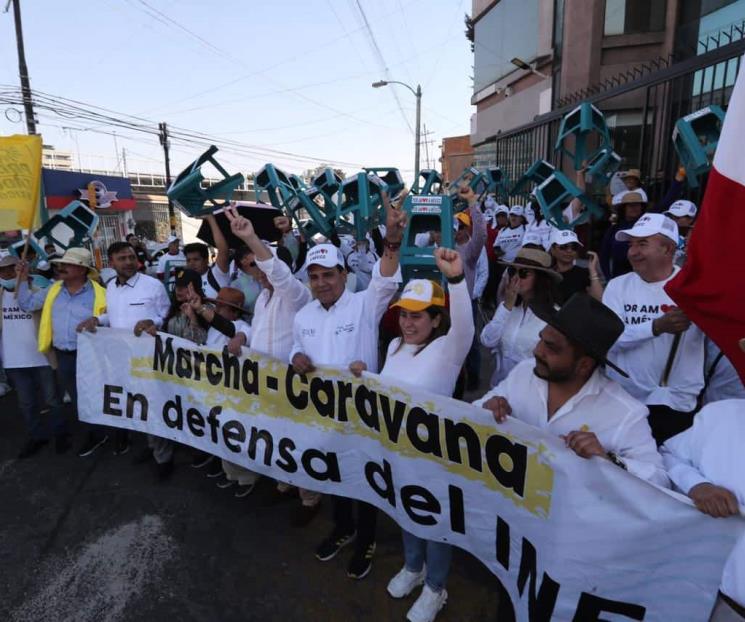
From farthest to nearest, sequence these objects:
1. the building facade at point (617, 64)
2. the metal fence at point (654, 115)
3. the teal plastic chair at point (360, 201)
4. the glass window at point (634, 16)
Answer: the glass window at point (634, 16) → the building facade at point (617, 64) → the metal fence at point (654, 115) → the teal plastic chair at point (360, 201)

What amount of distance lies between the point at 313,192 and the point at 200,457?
11.0 ft

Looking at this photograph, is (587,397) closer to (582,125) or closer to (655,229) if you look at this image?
(655,229)

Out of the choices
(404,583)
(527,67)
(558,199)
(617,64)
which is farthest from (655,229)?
(527,67)

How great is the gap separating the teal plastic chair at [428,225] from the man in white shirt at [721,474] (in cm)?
210

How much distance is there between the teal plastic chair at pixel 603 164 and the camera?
615 centimetres

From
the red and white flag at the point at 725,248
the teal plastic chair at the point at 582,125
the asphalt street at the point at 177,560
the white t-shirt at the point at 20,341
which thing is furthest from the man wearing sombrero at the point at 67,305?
the teal plastic chair at the point at 582,125

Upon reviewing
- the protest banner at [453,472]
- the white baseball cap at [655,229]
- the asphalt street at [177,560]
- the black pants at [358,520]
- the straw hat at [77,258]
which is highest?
the white baseball cap at [655,229]

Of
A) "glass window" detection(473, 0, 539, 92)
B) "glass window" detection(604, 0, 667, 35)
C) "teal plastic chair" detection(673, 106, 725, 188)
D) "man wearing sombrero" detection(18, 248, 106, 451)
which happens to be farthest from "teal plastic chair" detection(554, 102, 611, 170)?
"glass window" detection(473, 0, 539, 92)

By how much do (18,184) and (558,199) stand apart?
5.16 meters

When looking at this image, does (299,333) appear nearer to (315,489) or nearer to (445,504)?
(315,489)

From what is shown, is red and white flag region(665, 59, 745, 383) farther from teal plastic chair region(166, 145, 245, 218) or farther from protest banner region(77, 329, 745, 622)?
teal plastic chair region(166, 145, 245, 218)

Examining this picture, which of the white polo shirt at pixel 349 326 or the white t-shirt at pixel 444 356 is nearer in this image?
the white t-shirt at pixel 444 356

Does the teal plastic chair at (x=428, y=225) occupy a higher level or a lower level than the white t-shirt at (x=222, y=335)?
higher

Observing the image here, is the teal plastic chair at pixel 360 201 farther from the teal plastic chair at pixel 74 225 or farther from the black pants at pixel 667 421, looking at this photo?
the black pants at pixel 667 421
